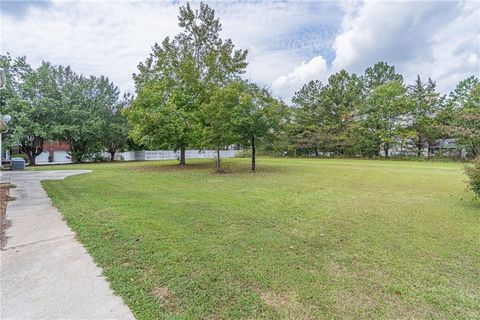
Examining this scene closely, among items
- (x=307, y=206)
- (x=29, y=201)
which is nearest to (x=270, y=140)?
(x=307, y=206)

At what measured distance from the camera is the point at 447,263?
121 inches

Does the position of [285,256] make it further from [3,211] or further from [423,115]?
[423,115]

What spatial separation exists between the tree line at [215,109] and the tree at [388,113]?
0.11 meters

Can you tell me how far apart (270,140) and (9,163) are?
16.3 metres

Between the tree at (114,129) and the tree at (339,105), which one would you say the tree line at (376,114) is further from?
the tree at (114,129)

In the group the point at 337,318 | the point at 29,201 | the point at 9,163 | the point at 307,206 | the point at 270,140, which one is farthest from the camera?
the point at 9,163

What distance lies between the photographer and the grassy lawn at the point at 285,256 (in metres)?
2.26

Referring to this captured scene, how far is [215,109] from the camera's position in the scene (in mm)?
12945

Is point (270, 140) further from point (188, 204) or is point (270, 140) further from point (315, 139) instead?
point (315, 139)

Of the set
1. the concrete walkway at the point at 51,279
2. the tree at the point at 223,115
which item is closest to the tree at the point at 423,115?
the tree at the point at 223,115

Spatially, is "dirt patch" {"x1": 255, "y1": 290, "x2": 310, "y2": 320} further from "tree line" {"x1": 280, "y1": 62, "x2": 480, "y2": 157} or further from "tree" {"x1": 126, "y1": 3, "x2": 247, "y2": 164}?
"tree line" {"x1": 280, "y1": 62, "x2": 480, "y2": 157}

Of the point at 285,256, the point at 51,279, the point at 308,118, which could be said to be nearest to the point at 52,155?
the point at 308,118

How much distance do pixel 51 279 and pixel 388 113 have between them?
33.4 metres

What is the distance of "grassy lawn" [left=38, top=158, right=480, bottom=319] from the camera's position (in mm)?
2256
